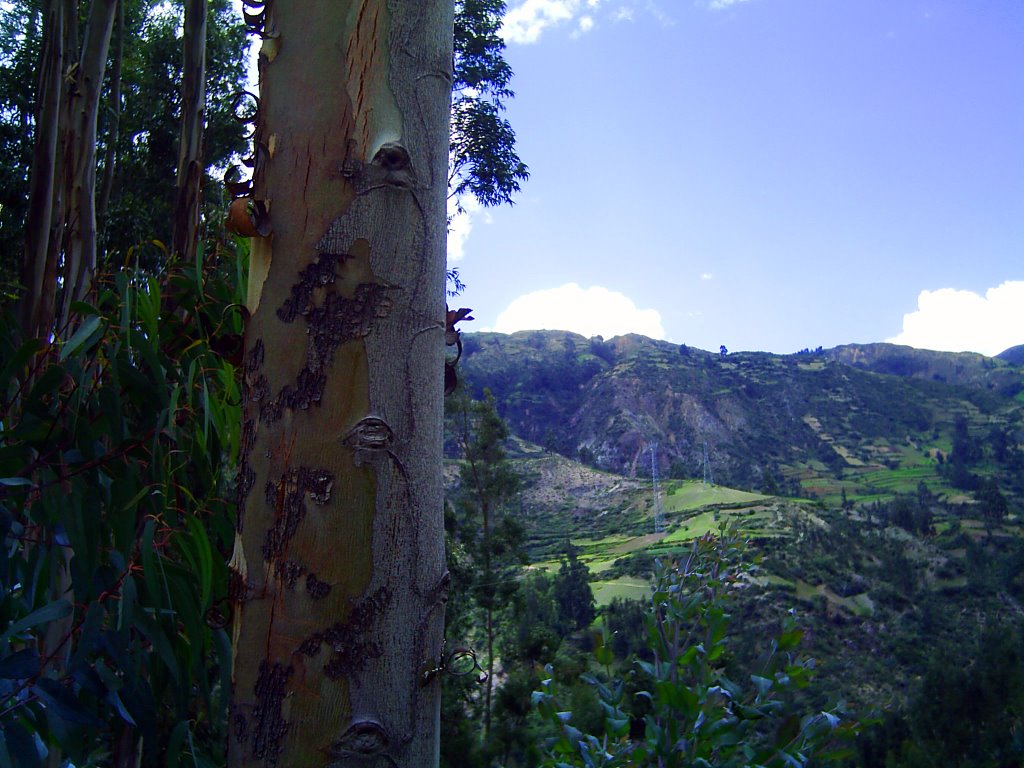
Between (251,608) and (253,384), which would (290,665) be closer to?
(251,608)

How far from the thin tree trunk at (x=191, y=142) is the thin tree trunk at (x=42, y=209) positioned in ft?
1.24

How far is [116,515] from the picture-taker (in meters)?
1.24

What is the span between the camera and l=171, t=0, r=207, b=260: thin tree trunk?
2.19 m

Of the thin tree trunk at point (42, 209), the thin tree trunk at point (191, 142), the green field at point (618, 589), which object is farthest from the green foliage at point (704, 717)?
the green field at point (618, 589)

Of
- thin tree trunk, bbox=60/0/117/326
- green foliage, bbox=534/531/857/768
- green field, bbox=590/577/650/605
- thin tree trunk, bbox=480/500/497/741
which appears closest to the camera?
green foliage, bbox=534/531/857/768

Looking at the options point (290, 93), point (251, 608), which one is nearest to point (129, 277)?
point (290, 93)

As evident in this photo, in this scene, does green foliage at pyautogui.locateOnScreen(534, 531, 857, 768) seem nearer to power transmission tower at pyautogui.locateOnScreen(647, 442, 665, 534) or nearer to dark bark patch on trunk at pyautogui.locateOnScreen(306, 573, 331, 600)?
dark bark patch on trunk at pyautogui.locateOnScreen(306, 573, 331, 600)

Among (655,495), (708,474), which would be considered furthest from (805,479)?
(655,495)

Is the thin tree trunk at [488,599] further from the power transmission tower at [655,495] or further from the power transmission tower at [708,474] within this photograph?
the power transmission tower at [708,474]

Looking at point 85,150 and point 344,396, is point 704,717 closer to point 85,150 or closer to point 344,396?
point 344,396

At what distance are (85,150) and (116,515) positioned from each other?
159 cm

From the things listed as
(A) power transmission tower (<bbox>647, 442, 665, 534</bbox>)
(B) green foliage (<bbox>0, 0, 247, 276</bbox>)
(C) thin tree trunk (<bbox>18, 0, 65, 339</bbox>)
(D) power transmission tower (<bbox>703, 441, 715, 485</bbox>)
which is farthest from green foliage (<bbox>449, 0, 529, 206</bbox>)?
(D) power transmission tower (<bbox>703, 441, 715, 485</bbox>)

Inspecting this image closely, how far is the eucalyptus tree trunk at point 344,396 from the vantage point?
60 centimetres

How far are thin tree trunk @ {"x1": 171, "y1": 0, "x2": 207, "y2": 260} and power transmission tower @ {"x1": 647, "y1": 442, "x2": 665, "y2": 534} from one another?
1583cm
